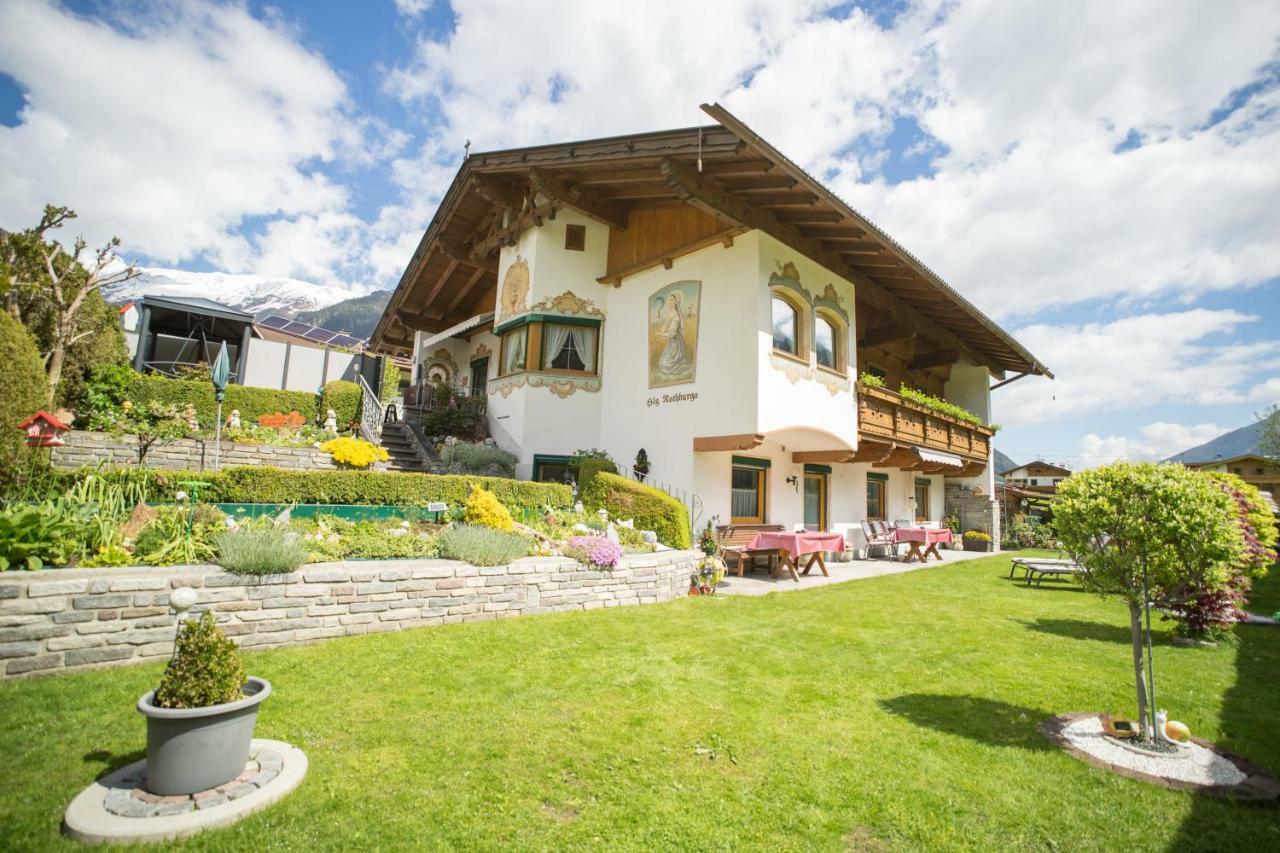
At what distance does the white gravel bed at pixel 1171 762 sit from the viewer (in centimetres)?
327

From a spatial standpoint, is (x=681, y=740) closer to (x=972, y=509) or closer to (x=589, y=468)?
(x=589, y=468)

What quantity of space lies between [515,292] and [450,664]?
11060mm

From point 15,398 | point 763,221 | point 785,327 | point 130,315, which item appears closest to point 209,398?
point 15,398

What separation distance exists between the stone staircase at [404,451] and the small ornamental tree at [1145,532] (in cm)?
1135

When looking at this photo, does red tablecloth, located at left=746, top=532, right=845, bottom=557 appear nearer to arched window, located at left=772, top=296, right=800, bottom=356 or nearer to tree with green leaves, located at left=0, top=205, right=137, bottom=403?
arched window, located at left=772, top=296, right=800, bottom=356

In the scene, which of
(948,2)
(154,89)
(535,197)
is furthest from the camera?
(535,197)

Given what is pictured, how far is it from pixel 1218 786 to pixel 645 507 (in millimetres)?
7639

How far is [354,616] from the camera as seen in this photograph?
571 cm

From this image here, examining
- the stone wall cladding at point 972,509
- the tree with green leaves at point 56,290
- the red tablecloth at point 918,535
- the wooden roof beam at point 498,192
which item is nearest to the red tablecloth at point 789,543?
the red tablecloth at point 918,535

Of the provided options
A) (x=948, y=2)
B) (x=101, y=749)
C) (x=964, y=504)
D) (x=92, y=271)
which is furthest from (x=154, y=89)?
(x=964, y=504)

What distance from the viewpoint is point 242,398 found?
46.4ft

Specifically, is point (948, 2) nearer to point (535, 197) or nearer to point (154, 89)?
point (535, 197)

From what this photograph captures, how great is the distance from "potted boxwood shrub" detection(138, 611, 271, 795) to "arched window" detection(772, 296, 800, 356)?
394 inches

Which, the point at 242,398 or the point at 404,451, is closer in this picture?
the point at 242,398
